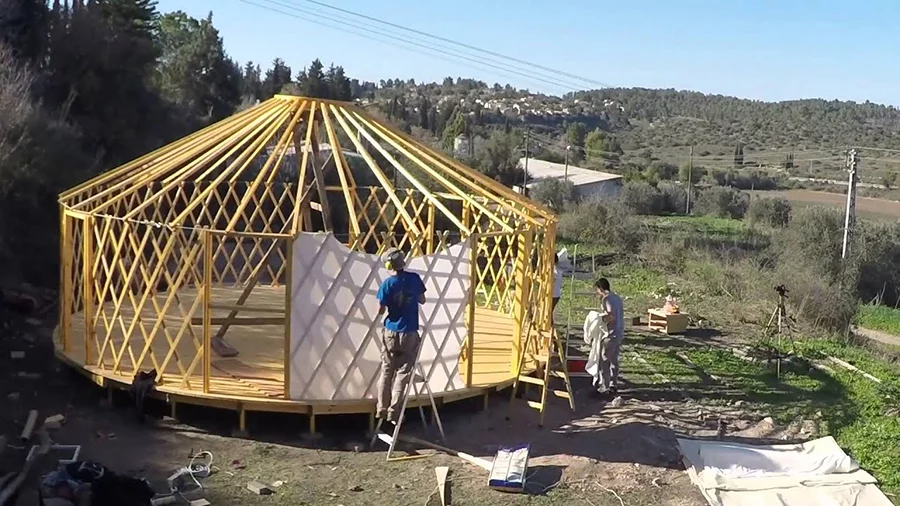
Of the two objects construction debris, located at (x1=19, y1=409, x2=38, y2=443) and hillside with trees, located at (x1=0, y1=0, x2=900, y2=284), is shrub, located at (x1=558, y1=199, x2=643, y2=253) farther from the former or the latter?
construction debris, located at (x1=19, y1=409, x2=38, y2=443)

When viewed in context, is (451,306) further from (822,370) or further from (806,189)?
(806,189)

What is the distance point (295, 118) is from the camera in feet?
25.8

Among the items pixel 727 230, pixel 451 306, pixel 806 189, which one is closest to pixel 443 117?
pixel 806 189

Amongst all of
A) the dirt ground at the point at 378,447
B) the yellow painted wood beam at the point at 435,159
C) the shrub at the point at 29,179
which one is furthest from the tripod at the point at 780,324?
the shrub at the point at 29,179

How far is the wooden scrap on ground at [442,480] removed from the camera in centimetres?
555

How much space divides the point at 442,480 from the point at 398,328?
1120 mm

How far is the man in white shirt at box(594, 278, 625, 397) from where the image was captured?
7.46 m

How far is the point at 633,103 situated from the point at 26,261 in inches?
2222

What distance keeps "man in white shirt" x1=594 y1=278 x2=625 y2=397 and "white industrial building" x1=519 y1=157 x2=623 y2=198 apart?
16.7 meters

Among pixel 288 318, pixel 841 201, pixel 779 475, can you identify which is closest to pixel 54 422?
pixel 288 318

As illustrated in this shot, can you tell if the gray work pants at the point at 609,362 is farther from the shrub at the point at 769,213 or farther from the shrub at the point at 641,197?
the shrub at the point at 769,213

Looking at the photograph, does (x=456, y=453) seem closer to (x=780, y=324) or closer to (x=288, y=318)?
(x=288, y=318)

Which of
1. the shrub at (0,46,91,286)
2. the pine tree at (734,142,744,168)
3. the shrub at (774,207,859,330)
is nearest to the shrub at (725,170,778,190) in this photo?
the pine tree at (734,142,744,168)

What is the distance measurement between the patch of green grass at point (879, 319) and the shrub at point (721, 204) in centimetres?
1059
